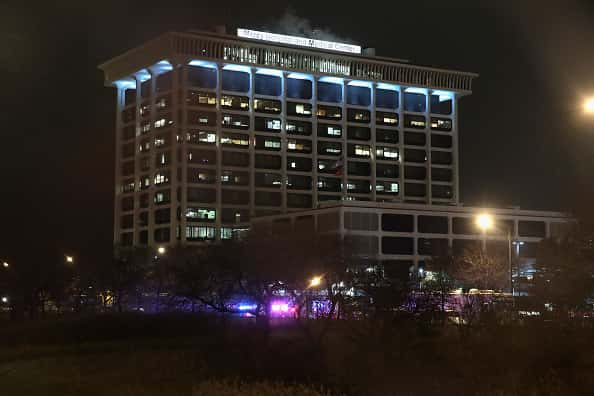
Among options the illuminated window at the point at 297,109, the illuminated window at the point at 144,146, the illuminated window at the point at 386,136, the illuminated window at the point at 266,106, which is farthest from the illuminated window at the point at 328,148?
the illuminated window at the point at 144,146

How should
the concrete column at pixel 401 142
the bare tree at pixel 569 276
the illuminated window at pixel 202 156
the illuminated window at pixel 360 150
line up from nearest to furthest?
the bare tree at pixel 569 276
the illuminated window at pixel 202 156
the illuminated window at pixel 360 150
the concrete column at pixel 401 142

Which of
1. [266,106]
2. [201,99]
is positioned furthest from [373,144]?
[201,99]

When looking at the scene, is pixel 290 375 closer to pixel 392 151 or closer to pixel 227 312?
pixel 227 312

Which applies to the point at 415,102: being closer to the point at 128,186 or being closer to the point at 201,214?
the point at 201,214

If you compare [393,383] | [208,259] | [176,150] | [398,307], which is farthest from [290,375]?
[176,150]

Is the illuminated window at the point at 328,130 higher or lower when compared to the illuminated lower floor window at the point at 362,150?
higher

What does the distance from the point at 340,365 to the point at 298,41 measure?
15313 cm

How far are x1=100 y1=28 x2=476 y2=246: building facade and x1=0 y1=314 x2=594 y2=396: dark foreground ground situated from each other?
115 meters

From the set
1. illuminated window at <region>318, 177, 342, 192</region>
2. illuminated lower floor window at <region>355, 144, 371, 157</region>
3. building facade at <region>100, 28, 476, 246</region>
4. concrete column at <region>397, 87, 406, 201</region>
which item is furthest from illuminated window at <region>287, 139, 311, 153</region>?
concrete column at <region>397, 87, 406, 201</region>

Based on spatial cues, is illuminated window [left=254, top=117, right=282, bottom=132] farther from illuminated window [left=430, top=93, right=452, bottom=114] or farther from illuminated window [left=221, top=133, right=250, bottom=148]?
illuminated window [left=430, top=93, right=452, bottom=114]

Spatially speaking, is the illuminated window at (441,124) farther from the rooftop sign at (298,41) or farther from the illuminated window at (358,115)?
the rooftop sign at (298,41)

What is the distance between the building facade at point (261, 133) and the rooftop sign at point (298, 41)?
11.2 feet

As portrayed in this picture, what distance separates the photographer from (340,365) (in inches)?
995

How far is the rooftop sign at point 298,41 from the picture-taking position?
169 metres
